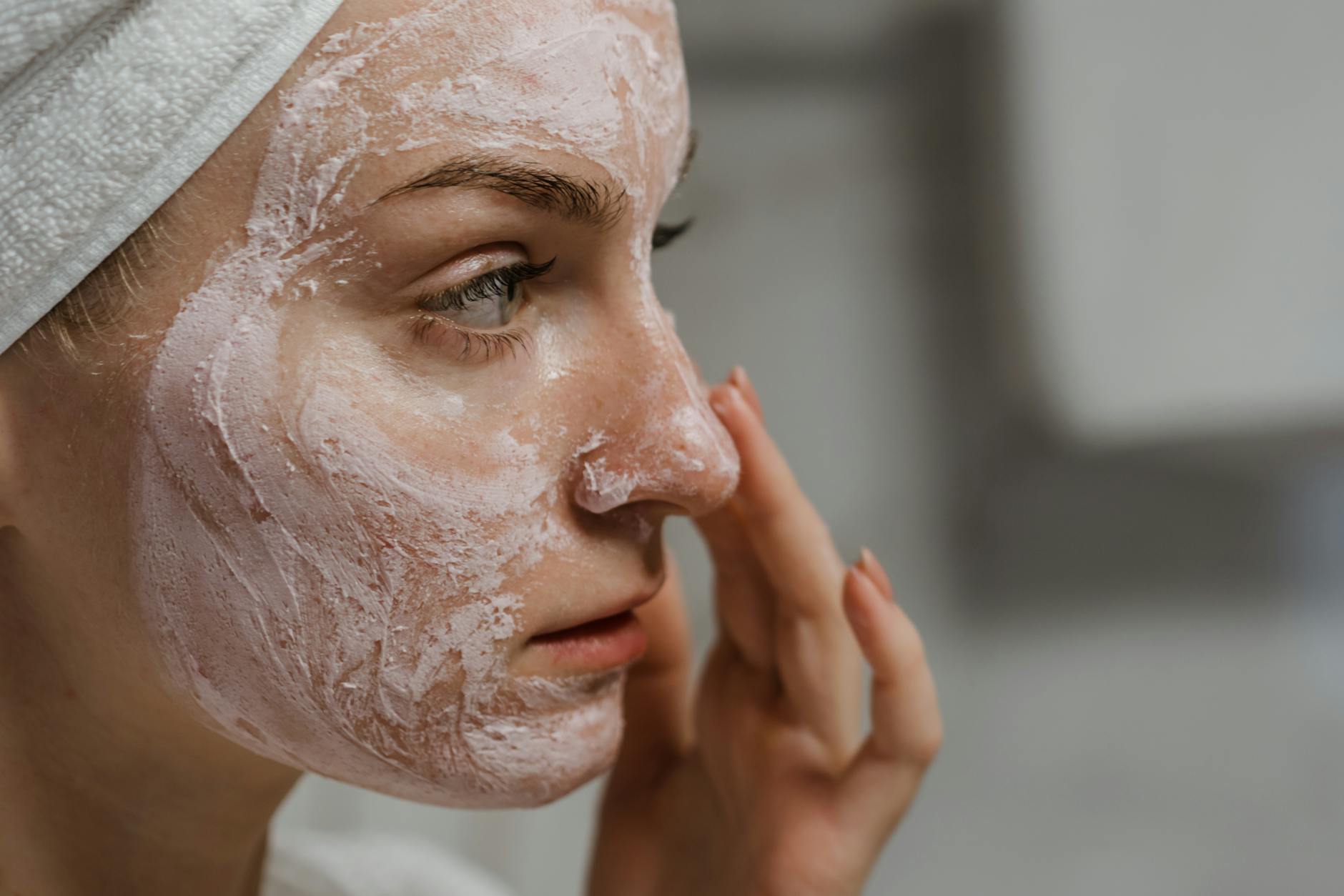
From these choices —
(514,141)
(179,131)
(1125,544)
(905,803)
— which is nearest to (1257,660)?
(1125,544)

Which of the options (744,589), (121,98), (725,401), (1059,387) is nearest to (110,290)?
(121,98)

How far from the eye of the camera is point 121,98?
1.59 ft

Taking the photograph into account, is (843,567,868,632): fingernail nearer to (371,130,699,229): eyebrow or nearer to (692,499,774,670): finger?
(692,499,774,670): finger

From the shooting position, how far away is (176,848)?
2.09ft

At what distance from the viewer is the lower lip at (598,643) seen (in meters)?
0.56

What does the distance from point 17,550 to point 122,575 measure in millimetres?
83

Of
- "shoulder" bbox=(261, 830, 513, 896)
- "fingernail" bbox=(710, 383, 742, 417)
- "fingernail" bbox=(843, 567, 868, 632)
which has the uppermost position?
"fingernail" bbox=(710, 383, 742, 417)

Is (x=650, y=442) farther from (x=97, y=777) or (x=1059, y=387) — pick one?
(x=1059, y=387)

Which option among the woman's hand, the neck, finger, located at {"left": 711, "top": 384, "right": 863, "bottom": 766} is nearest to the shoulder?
the woman's hand

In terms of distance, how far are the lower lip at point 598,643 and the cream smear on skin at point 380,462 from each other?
15 millimetres

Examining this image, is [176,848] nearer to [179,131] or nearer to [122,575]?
[122,575]

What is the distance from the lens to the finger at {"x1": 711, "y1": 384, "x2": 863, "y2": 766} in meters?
0.72

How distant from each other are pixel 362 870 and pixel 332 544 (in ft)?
1.71

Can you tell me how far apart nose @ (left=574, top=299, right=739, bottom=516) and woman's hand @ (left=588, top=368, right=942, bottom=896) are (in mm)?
148
